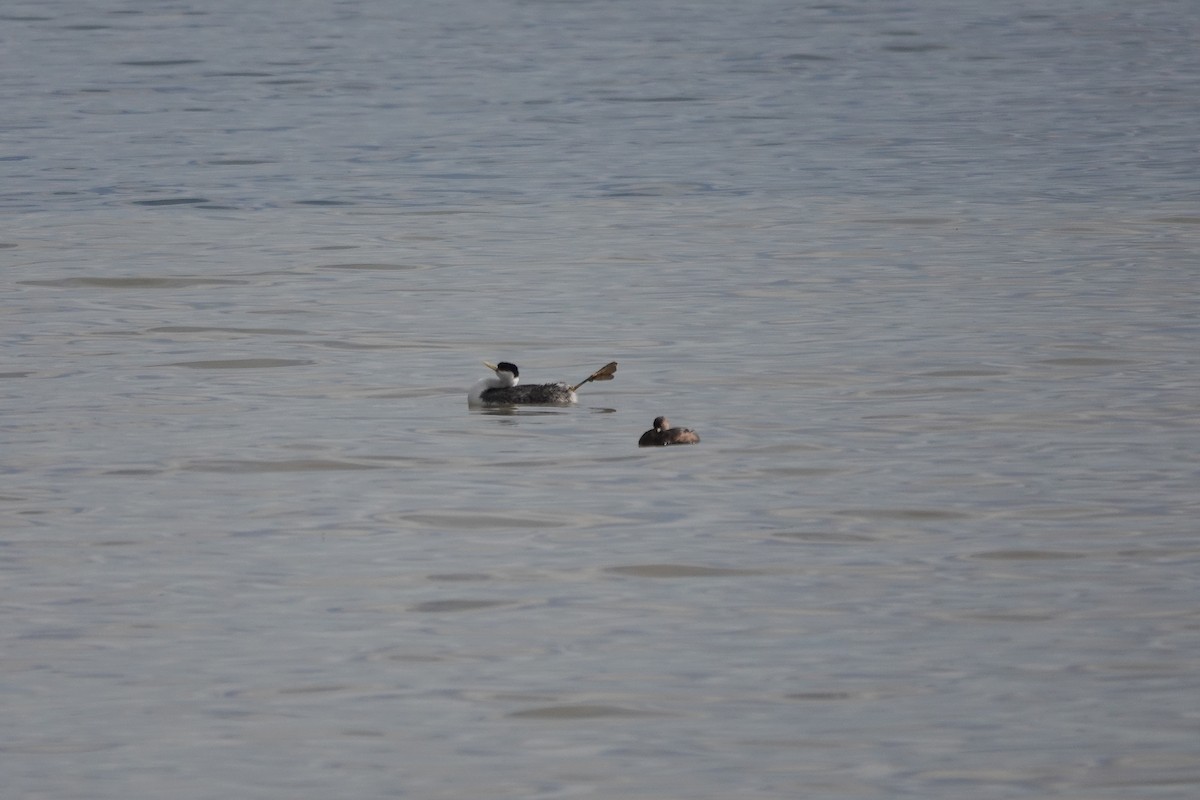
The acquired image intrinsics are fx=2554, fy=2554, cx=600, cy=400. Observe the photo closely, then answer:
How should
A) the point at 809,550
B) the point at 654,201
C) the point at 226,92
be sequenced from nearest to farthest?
the point at 809,550 → the point at 654,201 → the point at 226,92

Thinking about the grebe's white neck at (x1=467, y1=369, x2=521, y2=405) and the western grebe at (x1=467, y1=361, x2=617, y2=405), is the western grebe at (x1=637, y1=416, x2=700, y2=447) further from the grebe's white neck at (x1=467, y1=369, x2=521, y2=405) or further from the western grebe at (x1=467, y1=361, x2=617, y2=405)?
the grebe's white neck at (x1=467, y1=369, x2=521, y2=405)

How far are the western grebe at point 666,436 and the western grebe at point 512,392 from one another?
5.06ft

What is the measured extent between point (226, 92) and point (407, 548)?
2729 centimetres

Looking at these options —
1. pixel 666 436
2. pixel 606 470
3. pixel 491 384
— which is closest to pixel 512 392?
pixel 491 384

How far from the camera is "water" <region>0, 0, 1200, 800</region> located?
28.5 ft

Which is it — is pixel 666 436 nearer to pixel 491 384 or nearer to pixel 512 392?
pixel 512 392

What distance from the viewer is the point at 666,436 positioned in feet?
43.8

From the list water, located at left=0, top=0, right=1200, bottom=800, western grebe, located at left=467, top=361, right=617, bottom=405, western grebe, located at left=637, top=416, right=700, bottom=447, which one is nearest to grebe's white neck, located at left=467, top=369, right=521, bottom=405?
western grebe, located at left=467, top=361, right=617, bottom=405

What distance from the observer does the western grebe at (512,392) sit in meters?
14.9

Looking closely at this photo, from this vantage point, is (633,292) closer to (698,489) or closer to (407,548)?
(698,489)

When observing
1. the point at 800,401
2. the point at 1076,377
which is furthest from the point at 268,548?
the point at 1076,377

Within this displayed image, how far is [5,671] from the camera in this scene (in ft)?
30.9

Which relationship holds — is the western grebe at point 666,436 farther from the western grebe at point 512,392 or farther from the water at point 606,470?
the western grebe at point 512,392

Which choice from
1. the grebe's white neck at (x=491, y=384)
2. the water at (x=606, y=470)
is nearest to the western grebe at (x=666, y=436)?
the water at (x=606, y=470)
